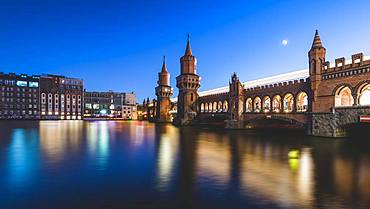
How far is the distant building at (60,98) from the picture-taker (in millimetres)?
132875

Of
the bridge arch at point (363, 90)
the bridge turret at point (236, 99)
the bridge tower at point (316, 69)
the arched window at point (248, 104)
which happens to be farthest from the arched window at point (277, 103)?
the bridge arch at point (363, 90)

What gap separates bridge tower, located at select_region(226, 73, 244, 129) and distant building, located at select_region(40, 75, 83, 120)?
4757 inches

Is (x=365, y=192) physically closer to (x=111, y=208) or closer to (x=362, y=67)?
(x=111, y=208)

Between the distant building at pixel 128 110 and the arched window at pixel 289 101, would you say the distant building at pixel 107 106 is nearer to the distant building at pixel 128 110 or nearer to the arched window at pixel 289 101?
the distant building at pixel 128 110

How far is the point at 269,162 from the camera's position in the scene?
51.5 ft

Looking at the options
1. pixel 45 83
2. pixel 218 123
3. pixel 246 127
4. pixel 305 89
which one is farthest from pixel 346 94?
pixel 45 83

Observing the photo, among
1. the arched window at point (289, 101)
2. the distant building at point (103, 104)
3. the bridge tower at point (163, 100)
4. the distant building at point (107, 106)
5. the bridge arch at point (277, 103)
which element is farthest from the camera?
the distant building at point (107, 106)

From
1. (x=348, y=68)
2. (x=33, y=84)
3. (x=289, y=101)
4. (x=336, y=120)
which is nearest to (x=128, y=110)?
(x=33, y=84)

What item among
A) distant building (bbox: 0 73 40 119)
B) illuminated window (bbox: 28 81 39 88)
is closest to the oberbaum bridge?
distant building (bbox: 0 73 40 119)

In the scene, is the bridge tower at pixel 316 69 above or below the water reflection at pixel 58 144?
above

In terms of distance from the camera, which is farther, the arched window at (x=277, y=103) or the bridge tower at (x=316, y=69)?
the arched window at (x=277, y=103)

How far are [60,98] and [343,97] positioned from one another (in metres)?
145

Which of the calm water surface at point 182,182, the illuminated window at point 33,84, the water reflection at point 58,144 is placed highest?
the illuminated window at point 33,84

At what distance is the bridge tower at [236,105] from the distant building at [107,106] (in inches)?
4834
